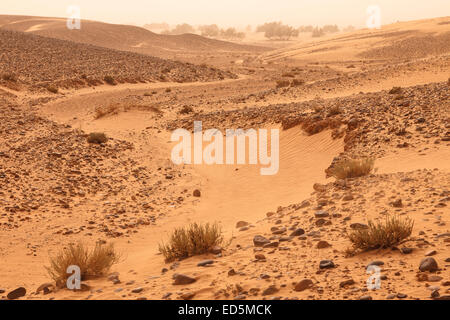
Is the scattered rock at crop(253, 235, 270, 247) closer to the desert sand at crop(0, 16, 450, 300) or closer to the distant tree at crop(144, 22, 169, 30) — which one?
the desert sand at crop(0, 16, 450, 300)

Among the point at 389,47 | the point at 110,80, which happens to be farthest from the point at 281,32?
the point at 110,80

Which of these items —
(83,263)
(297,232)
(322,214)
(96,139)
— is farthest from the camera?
(96,139)

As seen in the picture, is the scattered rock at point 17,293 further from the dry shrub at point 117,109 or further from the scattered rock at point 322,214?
the dry shrub at point 117,109

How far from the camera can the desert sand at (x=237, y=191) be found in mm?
5734

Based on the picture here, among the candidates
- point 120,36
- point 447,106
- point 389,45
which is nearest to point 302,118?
point 447,106

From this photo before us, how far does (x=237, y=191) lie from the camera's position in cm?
1191

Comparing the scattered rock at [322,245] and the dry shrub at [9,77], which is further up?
the dry shrub at [9,77]

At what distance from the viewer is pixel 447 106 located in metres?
13.8

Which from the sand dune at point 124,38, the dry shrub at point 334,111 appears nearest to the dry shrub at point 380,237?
the dry shrub at point 334,111

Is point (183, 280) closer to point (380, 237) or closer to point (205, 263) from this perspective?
point (205, 263)

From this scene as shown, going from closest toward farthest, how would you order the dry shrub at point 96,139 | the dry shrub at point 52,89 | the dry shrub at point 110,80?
the dry shrub at point 96,139 < the dry shrub at point 52,89 < the dry shrub at point 110,80

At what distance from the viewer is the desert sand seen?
573 centimetres

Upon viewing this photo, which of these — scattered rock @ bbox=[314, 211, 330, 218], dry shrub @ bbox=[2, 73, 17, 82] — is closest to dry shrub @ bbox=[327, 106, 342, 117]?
scattered rock @ bbox=[314, 211, 330, 218]
